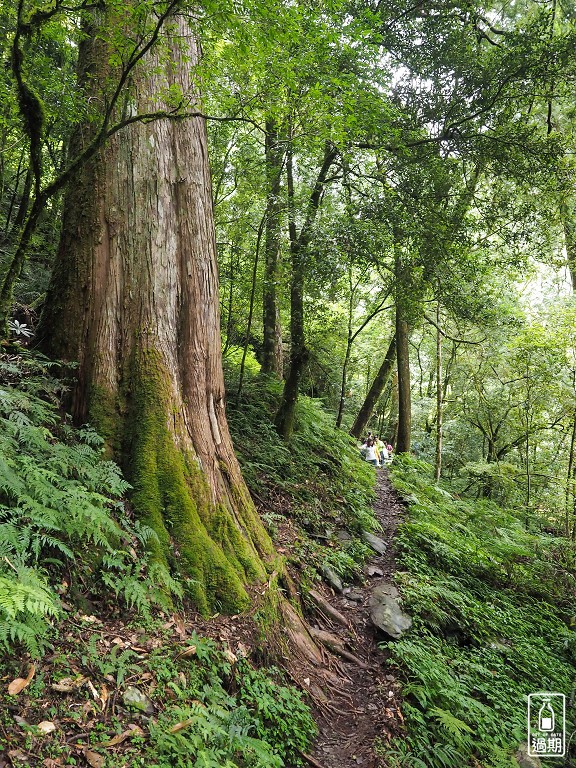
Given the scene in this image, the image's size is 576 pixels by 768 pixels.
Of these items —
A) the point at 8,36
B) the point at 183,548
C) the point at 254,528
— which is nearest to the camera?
the point at 183,548

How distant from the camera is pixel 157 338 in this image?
451 cm

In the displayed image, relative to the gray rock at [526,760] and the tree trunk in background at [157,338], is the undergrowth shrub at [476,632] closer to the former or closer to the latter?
the gray rock at [526,760]

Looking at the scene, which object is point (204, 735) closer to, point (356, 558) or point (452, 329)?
point (356, 558)

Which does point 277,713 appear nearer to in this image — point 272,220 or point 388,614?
point 388,614

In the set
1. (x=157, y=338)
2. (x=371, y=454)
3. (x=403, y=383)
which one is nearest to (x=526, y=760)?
(x=157, y=338)

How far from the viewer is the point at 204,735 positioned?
2697mm

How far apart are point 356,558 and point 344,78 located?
21.7 ft

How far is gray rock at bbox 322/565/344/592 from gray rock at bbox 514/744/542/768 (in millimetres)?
2390

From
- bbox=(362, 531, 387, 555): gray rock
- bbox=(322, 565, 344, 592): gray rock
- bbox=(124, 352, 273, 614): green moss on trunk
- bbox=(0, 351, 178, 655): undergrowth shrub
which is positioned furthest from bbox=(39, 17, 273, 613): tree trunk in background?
bbox=(362, 531, 387, 555): gray rock

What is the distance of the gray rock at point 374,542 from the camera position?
7635 mm

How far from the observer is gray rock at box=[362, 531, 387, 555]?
7.64m

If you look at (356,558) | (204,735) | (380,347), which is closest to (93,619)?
(204,735)

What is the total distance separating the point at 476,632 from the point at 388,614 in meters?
1.66

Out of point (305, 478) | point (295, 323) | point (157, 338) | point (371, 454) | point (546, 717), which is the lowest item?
point (546, 717)
